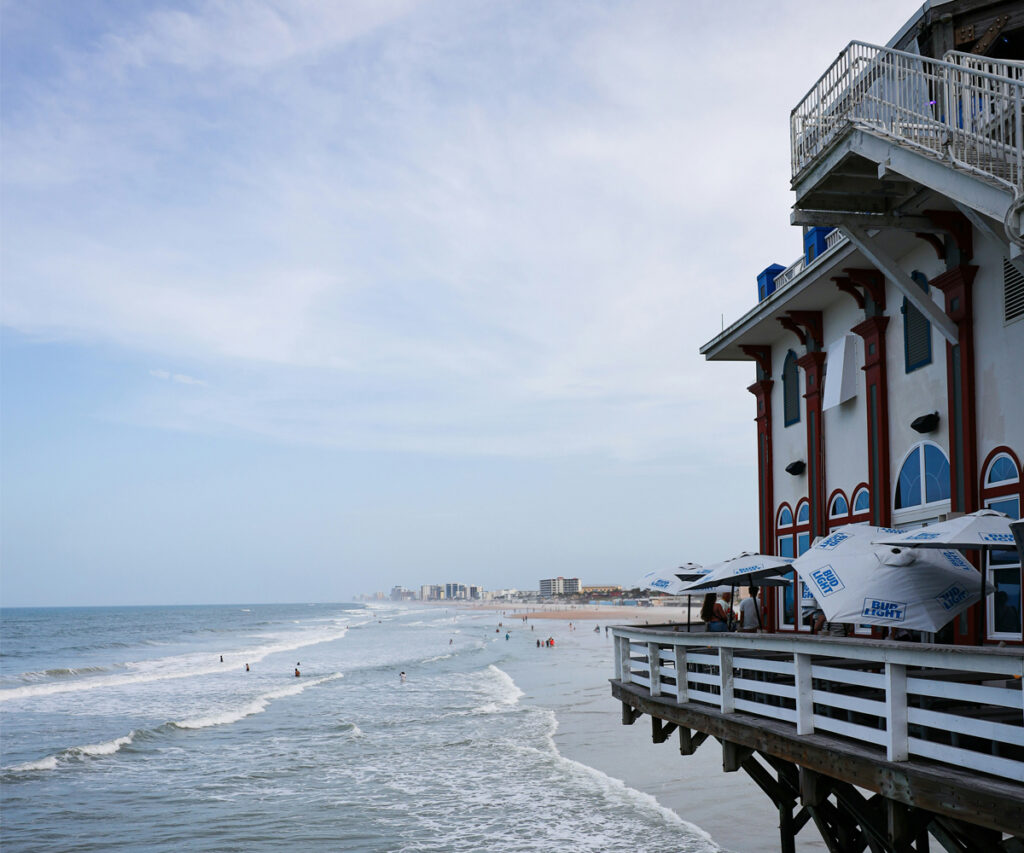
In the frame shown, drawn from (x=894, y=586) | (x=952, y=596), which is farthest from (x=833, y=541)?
(x=952, y=596)

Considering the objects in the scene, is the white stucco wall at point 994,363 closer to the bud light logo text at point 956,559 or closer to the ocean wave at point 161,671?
the bud light logo text at point 956,559

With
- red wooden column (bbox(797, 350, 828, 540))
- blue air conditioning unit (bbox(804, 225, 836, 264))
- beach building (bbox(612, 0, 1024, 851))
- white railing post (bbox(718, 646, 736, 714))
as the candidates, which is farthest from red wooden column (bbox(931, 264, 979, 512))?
blue air conditioning unit (bbox(804, 225, 836, 264))

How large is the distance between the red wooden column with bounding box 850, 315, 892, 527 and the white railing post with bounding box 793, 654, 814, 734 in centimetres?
567

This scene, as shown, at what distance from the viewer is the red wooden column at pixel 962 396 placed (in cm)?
1147

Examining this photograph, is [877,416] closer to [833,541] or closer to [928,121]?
[833,541]

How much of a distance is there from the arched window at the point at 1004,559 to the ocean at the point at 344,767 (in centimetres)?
726

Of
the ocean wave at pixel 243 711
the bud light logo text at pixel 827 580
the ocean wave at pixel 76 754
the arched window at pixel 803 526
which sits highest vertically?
the arched window at pixel 803 526

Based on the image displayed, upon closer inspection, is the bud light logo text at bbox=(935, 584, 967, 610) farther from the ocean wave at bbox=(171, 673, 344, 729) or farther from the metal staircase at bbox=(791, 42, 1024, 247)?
the ocean wave at bbox=(171, 673, 344, 729)

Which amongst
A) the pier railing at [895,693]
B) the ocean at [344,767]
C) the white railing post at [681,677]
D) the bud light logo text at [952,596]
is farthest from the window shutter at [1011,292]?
the ocean at [344,767]

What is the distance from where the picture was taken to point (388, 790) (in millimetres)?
22797

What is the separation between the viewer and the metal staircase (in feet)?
28.5

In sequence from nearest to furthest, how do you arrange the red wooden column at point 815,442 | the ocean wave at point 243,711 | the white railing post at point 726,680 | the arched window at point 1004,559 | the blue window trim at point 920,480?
the white railing post at point 726,680 < the arched window at point 1004,559 < the blue window trim at point 920,480 < the red wooden column at point 815,442 < the ocean wave at point 243,711

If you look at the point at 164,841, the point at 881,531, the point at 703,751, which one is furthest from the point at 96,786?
the point at 881,531

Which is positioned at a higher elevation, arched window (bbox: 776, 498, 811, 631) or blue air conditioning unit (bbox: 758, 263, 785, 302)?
blue air conditioning unit (bbox: 758, 263, 785, 302)
